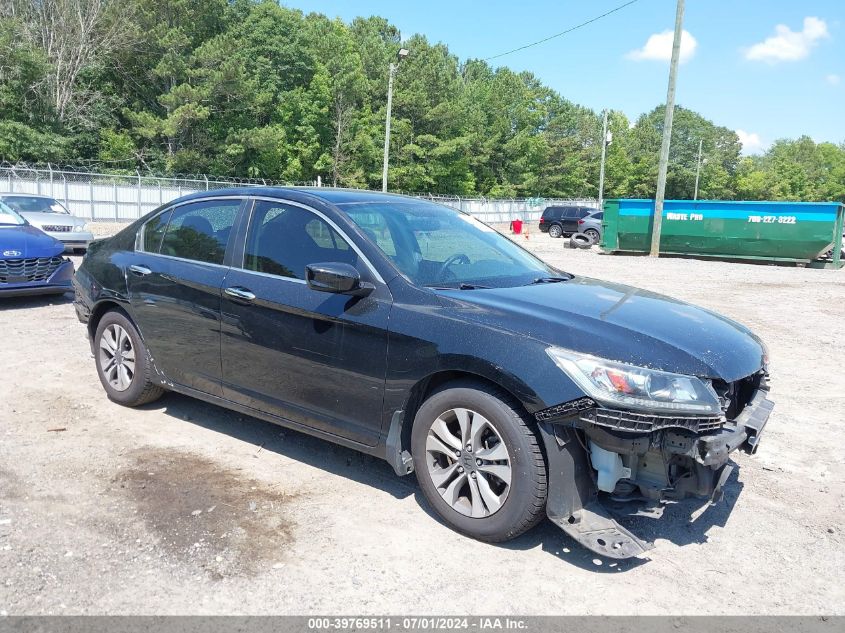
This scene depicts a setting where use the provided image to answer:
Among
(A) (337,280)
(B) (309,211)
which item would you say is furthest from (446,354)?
(B) (309,211)

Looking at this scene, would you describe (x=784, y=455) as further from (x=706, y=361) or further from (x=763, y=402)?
(x=706, y=361)

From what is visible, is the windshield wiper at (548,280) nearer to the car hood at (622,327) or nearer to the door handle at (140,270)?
the car hood at (622,327)

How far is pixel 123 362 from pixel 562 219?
106 ft

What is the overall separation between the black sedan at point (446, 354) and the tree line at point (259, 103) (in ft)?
127

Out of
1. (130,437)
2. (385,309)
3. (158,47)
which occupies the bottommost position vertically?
(130,437)

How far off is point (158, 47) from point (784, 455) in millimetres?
45798

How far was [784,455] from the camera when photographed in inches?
193

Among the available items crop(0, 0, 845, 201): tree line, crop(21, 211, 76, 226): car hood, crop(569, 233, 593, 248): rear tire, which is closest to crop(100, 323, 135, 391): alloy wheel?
crop(21, 211, 76, 226): car hood

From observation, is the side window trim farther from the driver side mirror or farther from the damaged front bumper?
the damaged front bumper

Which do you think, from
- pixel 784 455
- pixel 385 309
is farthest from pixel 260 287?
pixel 784 455

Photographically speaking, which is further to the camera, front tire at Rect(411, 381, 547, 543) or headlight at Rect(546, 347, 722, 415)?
front tire at Rect(411, 381, 547, 543)

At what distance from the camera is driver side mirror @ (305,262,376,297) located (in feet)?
12.4

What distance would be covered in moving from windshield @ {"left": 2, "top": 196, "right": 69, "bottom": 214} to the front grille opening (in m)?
8.64

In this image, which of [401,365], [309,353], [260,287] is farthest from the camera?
[260,287]
